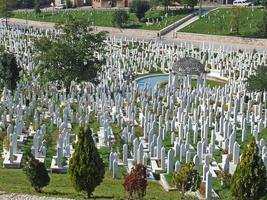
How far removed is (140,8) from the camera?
63.7 m

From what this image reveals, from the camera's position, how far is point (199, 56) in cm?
4125

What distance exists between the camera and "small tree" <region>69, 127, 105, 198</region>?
13.2 metres

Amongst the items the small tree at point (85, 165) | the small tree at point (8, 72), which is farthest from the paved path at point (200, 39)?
the small tree at point (85, 165)

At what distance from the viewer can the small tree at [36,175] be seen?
13.7 meters

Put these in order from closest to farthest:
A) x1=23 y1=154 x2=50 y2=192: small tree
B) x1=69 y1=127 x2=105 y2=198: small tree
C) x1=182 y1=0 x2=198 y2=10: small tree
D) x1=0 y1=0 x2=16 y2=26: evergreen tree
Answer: x1=69 y1=127 x2=105 y2=198: small tree → x1=23 y1=154 x2=50 y2=192: small tree → x1=0 y1=0 x2=16 y2=26: evergreen tree → x1=182 y1=0 x2=198 y2=10: small tree

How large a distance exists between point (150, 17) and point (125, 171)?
49.4 meters

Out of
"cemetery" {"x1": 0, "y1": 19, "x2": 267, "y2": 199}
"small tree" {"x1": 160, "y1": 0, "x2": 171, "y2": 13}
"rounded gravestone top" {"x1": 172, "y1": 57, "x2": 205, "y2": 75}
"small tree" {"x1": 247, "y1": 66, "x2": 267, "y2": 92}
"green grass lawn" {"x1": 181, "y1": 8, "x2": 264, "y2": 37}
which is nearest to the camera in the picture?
"cemetery" {"x1": 0, "y1": 19, "x2": 267, "y2": 199}

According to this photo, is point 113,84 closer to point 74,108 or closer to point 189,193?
point 74,108

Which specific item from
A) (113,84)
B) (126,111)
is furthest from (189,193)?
(113,84)

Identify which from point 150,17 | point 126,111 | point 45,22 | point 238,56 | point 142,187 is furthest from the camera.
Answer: point 45,22

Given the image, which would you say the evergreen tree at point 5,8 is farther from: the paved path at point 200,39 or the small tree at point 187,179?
the small tree at point 187,179

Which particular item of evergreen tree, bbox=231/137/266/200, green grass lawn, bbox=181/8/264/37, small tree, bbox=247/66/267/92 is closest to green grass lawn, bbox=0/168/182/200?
evergreen tree, bbox=231/137/266/200

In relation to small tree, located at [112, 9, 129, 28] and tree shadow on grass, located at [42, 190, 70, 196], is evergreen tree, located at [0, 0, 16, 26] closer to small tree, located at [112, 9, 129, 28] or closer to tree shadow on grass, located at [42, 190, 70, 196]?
small tree, located at [112, 9, 129, 28]

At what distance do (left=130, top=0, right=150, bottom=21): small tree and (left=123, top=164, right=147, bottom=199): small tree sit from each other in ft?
171
